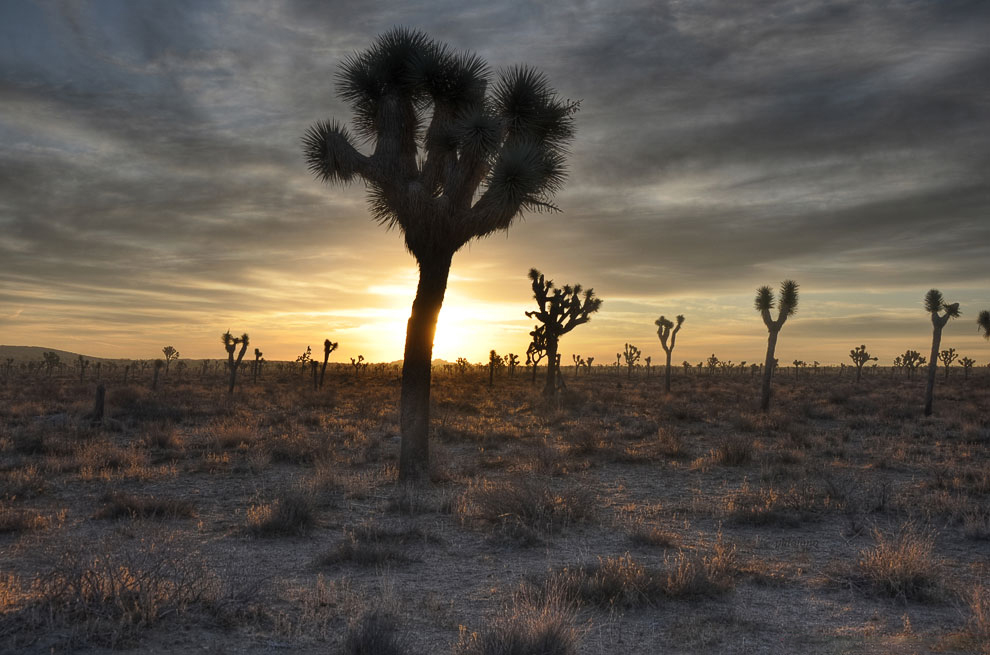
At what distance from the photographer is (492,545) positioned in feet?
27.6

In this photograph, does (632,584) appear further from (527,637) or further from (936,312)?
(936,312)

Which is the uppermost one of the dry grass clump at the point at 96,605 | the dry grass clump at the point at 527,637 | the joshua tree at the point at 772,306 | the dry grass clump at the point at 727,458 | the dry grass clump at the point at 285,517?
the joshua tree at the point at 772,306

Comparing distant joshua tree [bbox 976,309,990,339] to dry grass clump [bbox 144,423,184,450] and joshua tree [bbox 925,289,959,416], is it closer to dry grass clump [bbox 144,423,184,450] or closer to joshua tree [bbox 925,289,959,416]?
joshua tree [bbox 925,289,959,416]

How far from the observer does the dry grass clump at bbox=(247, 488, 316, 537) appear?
8672mm

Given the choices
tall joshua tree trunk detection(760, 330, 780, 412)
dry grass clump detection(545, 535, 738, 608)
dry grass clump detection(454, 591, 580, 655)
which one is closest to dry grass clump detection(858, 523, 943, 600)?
dry grass clump detection(545, 535, 738, 608)

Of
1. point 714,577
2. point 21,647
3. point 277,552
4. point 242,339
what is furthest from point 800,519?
point 242,339

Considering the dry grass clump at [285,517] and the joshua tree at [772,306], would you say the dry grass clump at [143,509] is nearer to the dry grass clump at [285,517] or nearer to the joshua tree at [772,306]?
the dry grass clump at [285,517]

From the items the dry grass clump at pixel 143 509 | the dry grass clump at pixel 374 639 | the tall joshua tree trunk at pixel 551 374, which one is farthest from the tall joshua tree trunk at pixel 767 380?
the dry grass clump at pixel 374 639

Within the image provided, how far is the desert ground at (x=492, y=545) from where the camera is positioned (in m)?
5.14

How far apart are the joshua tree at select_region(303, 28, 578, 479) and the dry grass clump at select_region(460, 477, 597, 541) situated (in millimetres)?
3000

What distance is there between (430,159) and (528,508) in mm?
6934

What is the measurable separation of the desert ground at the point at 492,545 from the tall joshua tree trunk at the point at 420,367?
0.50m

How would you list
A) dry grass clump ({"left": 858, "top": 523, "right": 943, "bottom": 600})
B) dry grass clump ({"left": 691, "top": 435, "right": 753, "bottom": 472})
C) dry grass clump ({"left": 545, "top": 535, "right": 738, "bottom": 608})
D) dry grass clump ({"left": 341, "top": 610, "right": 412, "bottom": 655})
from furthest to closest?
dry grass clump ({"left": 691, "top": 435, "right": 753, "bottom": 472})
dry grass clump ({"left": 858, "top": 523, "right": 943, "bottom": 600})
dry grass clump ({"left": 545, "top": 535, "right": 738, "bottom": 608})
dry grass clump ({"left": 341, "top": 610, "right": 412, "bottom": 655})

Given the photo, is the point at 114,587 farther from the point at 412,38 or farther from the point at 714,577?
the point at 412,38
